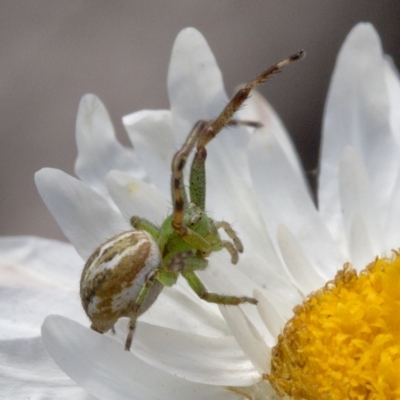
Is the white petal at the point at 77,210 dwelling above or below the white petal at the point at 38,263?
above

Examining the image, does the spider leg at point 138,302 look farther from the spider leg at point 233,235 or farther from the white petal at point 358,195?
the white petal at point 358,195

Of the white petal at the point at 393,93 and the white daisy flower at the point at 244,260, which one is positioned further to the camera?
the white petal at the point at 393,93

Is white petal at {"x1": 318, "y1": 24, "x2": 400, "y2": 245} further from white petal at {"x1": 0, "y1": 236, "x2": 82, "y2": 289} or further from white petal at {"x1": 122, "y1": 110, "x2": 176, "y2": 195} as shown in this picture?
white petal at {"x1": 0, "y1": 236, "x2": 82, "y2": 289}

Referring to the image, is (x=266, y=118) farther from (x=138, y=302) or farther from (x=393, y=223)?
(x=138, y=302)

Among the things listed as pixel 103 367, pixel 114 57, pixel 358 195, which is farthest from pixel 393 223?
pixel 114 57

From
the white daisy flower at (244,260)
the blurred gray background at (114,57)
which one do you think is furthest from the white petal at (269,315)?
the blurred gray background at (114,57)

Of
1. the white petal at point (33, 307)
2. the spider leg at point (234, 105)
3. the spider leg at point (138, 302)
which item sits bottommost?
the white petal at point (33, 307)

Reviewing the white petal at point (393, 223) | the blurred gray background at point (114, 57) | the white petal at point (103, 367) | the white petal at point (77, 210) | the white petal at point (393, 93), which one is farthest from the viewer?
the blurred gray background at point (114, 57)
